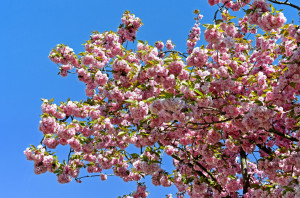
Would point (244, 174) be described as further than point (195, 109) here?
Yes

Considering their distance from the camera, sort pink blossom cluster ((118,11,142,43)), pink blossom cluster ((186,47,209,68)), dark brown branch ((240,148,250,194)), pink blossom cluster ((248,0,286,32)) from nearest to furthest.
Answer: pink blossom cluster ((248,0,286,32)), pink blossom cluster ((186,47,209,68)), dark brown branch ((240,148,250,194)), pink blossom cluster ((118,11,142,43))

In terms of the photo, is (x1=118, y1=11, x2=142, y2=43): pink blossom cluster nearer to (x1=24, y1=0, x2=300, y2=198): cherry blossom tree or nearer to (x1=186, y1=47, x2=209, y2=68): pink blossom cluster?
(x1=24, y1=0, x2=300, y2=198): cherry blossom tree

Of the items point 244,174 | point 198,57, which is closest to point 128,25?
point 198,57

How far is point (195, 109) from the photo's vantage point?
468cm

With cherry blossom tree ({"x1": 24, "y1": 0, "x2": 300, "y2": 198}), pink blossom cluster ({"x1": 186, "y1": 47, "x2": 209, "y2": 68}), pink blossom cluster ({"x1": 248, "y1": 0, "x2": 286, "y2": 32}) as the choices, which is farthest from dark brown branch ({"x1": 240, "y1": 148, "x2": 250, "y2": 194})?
pink blossom cluster ({"x1": 248, "y1": 0, "x2": 286, "y2": 32})

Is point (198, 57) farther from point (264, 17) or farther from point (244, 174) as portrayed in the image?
point (244, 174)

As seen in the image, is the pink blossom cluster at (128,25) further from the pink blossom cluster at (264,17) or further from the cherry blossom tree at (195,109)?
the pink blossom cluster at (264,17)

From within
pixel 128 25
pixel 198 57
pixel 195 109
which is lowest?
pixel 195 109

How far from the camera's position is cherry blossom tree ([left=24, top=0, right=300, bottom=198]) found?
5082 millimetres

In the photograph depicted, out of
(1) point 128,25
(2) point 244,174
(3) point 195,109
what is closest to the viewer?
(3) point 195,109

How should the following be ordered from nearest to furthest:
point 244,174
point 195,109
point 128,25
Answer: point 195,109 → point 244,174 → point 128,25

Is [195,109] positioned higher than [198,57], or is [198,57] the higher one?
[198,57]

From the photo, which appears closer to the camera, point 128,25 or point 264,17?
point 264,17

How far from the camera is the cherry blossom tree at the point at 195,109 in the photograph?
5.08 meters
